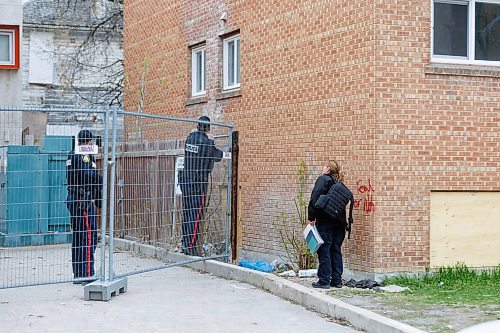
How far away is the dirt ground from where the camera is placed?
9391 millimetres

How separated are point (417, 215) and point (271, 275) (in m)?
2.19

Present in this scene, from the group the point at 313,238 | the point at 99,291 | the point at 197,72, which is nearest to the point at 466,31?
the point at 313,238

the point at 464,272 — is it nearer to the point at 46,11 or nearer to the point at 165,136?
the point at 165,136

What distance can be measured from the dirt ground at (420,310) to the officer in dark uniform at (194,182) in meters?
3.32

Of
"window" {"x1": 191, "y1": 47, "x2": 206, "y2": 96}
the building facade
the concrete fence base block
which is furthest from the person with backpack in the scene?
the building facade

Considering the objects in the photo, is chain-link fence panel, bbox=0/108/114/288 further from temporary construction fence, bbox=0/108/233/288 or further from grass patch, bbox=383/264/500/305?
grass patch, bbox=383/264/500/305

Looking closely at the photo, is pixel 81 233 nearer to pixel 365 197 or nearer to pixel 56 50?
pixel 365 197

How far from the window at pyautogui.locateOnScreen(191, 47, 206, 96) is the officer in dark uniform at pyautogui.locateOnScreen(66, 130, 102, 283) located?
669cm

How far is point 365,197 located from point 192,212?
297 cm

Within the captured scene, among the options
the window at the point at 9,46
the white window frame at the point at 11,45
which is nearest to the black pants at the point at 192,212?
the window at the point at 9,46

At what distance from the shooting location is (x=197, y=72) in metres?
18.8

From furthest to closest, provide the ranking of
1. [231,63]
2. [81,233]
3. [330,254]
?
1. [231,63]
2. [81,233]
3. [330,254]

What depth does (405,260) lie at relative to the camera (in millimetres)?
12547

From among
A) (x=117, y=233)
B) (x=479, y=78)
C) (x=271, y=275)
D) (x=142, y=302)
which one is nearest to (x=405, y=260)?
(x=271, y=275)
